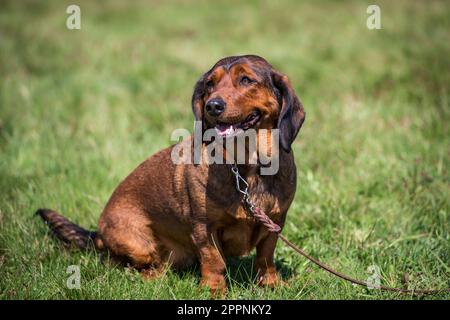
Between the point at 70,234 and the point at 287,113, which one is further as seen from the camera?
the point at 70,234

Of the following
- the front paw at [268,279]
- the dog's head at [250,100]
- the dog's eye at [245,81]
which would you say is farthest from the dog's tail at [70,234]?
the dog's eye at [245,81]

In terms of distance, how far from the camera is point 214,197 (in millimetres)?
3752

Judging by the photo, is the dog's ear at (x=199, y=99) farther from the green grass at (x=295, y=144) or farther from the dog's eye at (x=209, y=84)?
the green grass at (x=295, y=144)

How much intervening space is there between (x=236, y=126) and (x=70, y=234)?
1.67m

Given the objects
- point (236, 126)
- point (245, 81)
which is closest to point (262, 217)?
point (236, 126)

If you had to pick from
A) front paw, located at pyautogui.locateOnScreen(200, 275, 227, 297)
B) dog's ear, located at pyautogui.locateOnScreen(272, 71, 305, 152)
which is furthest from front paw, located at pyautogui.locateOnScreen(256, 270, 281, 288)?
dog's ear, located at pyautogui.locateOnScreen(272, 71, 305, 152)

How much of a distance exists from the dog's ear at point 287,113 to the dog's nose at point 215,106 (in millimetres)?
376

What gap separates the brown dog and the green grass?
0.21 metres

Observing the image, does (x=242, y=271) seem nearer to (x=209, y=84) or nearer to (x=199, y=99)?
(x=199, y=99)

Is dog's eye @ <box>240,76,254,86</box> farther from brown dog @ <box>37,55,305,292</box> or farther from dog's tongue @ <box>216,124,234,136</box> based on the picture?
dog's tongue @ <box>216,124,234,136</box>
